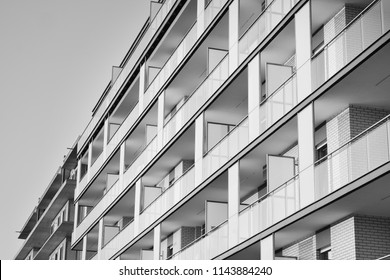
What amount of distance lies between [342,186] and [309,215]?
2.17 metres

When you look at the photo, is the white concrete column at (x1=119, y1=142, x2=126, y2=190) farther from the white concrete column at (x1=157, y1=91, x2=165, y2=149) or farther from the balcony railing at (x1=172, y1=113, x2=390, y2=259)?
the balcony railing at (x1=172, y1=113, x2=390, y2=259)

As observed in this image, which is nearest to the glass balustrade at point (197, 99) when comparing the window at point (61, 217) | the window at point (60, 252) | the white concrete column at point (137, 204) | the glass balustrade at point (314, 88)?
the glass balustrade at point (314, 88)

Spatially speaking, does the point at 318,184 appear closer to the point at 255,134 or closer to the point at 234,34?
the point at 255,134

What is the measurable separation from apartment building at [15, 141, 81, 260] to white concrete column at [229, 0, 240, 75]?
31.8m

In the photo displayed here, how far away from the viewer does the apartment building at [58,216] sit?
216 ft

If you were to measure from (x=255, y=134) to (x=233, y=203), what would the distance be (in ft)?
8.72

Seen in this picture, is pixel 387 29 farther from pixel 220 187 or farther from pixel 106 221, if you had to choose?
pixel 106 221

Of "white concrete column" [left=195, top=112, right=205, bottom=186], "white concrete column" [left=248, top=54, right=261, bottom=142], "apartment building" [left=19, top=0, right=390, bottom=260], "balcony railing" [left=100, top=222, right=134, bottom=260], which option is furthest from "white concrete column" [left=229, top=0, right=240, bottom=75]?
"balcony railing" [left=100, top=222, right=134, bottom=260]

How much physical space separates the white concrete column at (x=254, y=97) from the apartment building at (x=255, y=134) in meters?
0.06

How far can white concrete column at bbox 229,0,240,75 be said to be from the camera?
32.6 metres

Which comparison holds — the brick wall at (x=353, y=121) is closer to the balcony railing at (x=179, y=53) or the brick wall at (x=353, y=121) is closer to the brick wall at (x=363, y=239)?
the brick wall at (x=363, y=239)

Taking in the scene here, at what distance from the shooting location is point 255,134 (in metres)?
29.8

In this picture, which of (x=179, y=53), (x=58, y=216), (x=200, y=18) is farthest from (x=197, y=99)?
(x=58, y=216)

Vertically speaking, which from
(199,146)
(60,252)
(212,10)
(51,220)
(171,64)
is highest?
(51,220)
